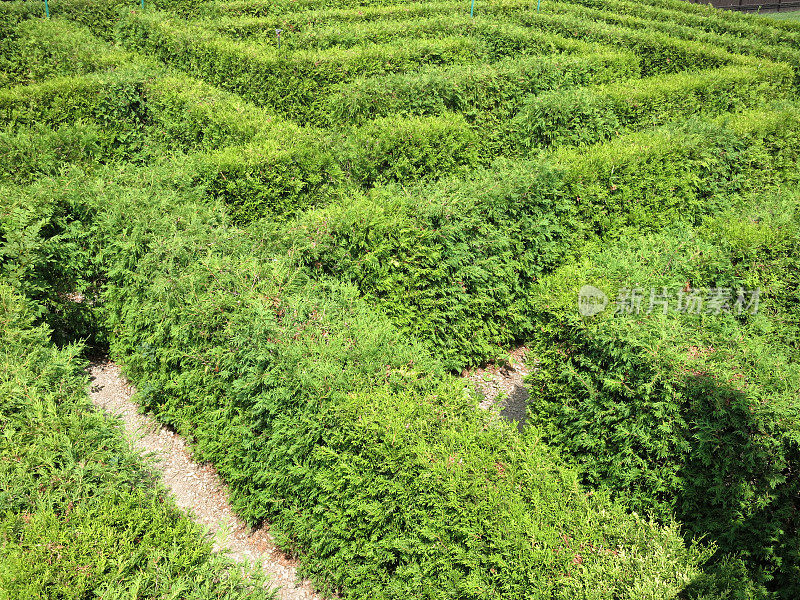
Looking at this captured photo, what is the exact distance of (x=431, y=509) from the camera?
4.11 m

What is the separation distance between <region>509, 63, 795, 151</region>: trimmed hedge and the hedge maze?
0.07 meters

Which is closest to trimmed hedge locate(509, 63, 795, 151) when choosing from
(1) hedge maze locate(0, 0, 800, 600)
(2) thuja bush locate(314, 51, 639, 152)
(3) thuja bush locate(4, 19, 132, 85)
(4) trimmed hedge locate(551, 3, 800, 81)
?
(1) hedge maze locate(0, 0, 800, 600)

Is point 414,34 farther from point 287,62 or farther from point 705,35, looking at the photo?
point 705,35

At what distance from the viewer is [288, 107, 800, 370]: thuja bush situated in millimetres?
6812

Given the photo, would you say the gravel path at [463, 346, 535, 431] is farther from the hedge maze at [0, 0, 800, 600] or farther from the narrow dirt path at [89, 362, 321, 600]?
the narrow dirt path at [89, 362, 321, 600]

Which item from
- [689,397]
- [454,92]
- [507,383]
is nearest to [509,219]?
[507,383]

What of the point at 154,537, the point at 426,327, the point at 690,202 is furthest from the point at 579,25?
the point at 154,537

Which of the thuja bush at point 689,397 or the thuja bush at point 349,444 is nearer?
the thuja bush at point 349,444

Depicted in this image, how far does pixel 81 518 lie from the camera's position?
3.72 meters

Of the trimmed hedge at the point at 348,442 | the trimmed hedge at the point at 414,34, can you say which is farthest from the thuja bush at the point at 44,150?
the trimmed hedge at the point at 414,34

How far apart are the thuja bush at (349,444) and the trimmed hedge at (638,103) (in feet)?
19.3

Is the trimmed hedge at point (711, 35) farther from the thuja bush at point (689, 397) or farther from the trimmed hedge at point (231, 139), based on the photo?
the thuja bush at point (689, 397)

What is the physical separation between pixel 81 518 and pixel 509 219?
Answer: 20.0 feet

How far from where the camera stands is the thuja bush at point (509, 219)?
6812 millimetres
